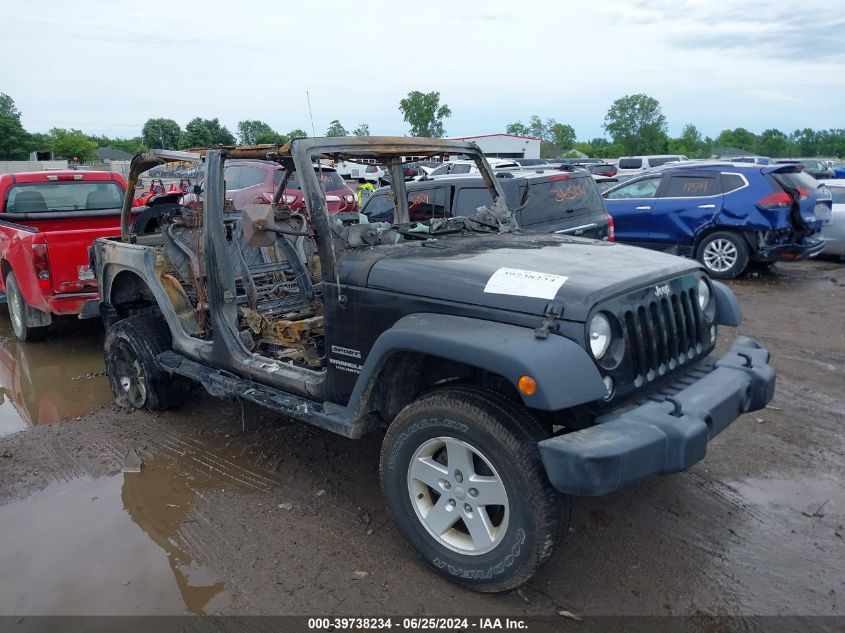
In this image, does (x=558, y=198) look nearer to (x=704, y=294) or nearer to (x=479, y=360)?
(x=704, y=294)

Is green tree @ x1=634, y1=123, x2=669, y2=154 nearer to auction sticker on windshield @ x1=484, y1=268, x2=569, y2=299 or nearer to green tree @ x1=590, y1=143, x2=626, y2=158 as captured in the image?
green tree @ x1=590, y1=143, x2=626, y2=158

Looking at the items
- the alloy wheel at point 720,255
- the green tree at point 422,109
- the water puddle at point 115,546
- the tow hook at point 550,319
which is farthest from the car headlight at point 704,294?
the green tree at point 422,109

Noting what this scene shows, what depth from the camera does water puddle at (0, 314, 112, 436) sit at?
5.44 metres

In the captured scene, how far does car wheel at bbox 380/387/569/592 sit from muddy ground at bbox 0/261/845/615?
0.69 ft

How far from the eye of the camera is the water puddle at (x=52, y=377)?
Result: 214 inches

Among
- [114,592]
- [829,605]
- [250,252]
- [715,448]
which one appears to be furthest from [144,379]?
[829,605]

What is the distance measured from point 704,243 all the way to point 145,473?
27.9 ft

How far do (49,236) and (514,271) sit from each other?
5.29m

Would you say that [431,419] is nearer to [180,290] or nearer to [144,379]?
[180,290]

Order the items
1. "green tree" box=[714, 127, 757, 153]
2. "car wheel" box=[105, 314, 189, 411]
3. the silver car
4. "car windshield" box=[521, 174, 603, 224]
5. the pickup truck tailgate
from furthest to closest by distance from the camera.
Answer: "green tree" box=[714, 127, 757, 153], the silver car, "car windshield" box=[521, 174, 603, 224], the pickup truck tailgate, "car wheel" box=[105, 314, 189, 411]

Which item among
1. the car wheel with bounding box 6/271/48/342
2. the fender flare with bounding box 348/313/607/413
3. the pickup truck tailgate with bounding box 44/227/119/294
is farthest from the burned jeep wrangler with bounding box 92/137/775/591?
the car wheel with bounding box 6/271/48/342

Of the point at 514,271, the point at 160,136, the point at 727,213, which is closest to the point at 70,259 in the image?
the point at 160,136

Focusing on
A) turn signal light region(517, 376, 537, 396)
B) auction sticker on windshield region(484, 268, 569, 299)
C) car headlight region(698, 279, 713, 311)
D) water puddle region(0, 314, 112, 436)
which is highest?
auction sticker on windshield region(484, 268, 569, 299)

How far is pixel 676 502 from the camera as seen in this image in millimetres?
3646
